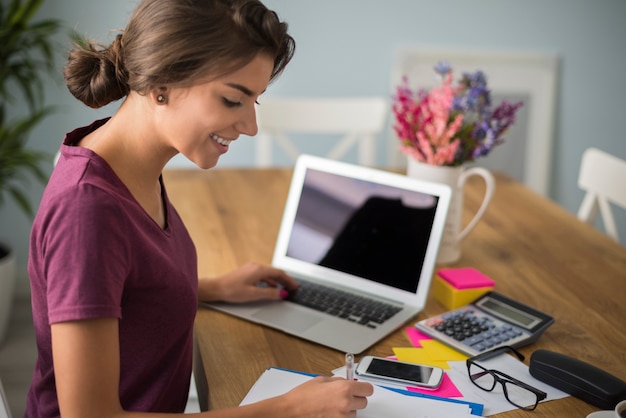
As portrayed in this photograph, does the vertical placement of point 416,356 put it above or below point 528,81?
below

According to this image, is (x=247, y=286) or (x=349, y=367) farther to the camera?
(x=247, y=286)

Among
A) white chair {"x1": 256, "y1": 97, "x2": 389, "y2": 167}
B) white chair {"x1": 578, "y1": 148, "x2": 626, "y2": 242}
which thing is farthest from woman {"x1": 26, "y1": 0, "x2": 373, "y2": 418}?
white chair {"x1": 256, "y1": 97, "x2": 389, "y2": 167}

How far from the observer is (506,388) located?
1.22m

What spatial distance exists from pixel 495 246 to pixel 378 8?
1719mm

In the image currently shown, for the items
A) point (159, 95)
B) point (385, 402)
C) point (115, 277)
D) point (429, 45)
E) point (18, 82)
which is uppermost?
point (429, 45)

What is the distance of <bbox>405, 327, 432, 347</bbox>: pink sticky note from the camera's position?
4.58 feet

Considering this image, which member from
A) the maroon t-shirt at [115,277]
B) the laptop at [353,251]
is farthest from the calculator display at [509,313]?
the maroon t-shirt at [115,277]

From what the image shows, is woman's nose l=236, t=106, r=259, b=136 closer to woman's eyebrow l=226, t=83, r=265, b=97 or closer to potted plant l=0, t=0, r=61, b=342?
woman's eyebrow l=226, t=83, r=265, b=97

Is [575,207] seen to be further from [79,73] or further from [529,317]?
[79,73]

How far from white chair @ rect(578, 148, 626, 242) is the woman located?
1.30 meters

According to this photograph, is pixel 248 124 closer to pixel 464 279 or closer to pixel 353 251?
pixel 353 251

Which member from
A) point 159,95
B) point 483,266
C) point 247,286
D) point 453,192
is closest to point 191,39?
point 159,95

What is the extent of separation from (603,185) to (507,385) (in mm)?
1180

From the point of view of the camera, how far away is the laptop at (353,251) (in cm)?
147
